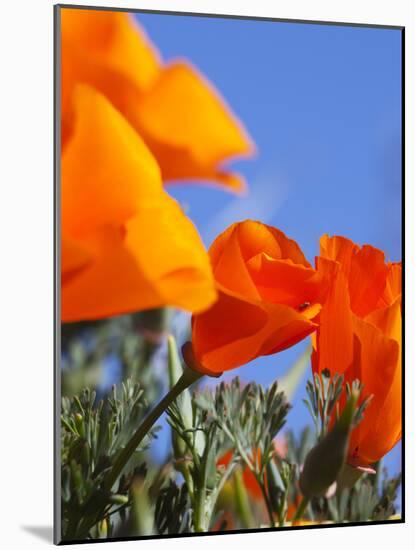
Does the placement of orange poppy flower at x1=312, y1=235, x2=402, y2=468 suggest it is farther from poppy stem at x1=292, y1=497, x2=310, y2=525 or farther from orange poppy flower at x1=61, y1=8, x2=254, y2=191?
orange poppy flower at x1=61, y1=8, x2=254, y2=191

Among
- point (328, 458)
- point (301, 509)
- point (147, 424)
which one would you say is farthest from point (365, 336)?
point (147, 424)

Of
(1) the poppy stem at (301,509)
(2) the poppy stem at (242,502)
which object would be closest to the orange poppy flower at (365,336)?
(1) the poppy stem at (301,509)

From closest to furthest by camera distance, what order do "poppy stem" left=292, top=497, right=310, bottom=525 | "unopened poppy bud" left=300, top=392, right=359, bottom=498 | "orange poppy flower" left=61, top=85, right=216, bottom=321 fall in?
"orange poppy flower" left=61, top=85, right=216, bottom=321
"unopened poppy bud" left=300, top=392, right=359, bottom=498
"poppy stem" left=292, top=497, right=310, bottom=525

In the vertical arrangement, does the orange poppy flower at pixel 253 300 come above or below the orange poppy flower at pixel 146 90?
below

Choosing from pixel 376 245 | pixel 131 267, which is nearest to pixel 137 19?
pixel 131 267

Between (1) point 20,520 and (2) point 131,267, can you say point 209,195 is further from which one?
(1) point 20,520

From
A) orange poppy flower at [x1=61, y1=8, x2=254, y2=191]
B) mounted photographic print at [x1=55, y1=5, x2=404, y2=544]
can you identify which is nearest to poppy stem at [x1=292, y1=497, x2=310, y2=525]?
mounted photographic print at [x1=55, y1=5, x2=404, y2=544]

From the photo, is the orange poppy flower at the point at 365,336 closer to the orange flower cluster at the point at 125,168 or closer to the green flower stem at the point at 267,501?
the green flower stem at the point at 267,501
